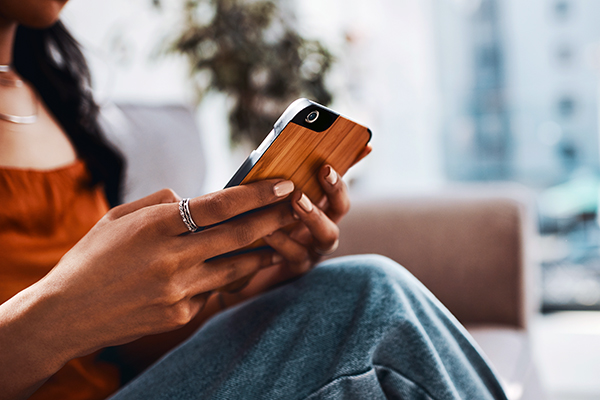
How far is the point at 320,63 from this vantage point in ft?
5.33

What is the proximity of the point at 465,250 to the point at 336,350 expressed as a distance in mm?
496

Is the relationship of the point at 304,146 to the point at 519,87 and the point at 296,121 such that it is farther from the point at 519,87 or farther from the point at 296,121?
the point at 519,87

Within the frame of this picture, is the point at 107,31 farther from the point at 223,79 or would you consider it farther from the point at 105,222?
the point at 105,222

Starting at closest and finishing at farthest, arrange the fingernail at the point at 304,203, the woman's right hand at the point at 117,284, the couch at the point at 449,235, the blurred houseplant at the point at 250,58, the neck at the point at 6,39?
the woman's right hand at the point at 117,284 → the fingernail at the point at 304,203 → the neck at the point at 6,39 → the couch at the point at 449,235 → the blurred houseplant at the point at 250,58

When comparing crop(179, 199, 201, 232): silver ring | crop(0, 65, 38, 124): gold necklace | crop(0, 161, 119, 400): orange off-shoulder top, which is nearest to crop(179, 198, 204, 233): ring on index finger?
crop(179, 199, 201, 232): silver ring

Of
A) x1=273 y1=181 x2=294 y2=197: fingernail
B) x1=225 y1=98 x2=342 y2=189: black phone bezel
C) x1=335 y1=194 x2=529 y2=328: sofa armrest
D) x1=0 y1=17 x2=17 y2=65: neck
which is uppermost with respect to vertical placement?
x1=0 y1=17 x2=17 y2=65: neck

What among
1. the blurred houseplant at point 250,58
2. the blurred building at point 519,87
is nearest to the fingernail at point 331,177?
the blurred houseplant at point 250,58

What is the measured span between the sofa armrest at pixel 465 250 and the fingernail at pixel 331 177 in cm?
45

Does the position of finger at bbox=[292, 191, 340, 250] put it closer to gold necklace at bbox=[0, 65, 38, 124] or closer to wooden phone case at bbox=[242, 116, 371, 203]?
wooden phone case at bbox=[242, 116, 371, 203]

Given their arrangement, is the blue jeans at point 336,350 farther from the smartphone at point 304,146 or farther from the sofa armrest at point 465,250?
the sofa armrest at point 465,250

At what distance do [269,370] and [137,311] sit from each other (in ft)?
0.49

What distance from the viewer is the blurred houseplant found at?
148cm

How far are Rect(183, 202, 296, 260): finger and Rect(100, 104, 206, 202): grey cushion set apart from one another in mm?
470

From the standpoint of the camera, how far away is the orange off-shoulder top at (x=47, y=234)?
0.56 meters
